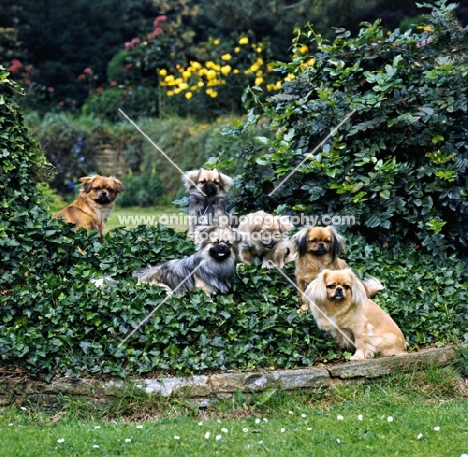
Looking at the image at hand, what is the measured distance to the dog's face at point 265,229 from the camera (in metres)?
7.65

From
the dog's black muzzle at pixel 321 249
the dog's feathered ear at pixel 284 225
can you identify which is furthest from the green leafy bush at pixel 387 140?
the dog's black muzzle at pixel 321 249

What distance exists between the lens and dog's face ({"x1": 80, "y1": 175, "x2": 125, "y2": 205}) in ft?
29.5

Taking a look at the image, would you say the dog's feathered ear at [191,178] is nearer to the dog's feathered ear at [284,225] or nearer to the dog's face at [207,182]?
the dog's face at [207,182]

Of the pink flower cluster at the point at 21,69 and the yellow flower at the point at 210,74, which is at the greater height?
the yellow flower at the point at 210,74

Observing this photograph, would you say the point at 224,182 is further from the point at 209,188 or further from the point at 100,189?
the point at 100,189

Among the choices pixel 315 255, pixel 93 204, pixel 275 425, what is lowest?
pixel 93 204

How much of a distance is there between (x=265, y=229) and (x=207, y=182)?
108 cm

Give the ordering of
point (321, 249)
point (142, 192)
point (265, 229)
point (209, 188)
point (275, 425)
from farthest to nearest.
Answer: point (142, 192) → point (209, 188) → point (265, 229) → point (321, 249) → point (275, 425)

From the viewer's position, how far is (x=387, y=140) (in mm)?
8562

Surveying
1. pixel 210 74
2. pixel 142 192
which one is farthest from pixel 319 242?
pixel 210 74

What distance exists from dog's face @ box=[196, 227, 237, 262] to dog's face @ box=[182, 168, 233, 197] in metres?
1.35

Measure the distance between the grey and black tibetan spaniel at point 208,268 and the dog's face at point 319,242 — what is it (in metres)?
0.59

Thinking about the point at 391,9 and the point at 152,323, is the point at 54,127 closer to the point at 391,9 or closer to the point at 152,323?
the point at 391,9

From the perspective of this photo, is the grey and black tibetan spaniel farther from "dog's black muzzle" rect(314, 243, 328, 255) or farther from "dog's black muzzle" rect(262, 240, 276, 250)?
"dog's black muzzle" rect(314, 243, 328, 255)
